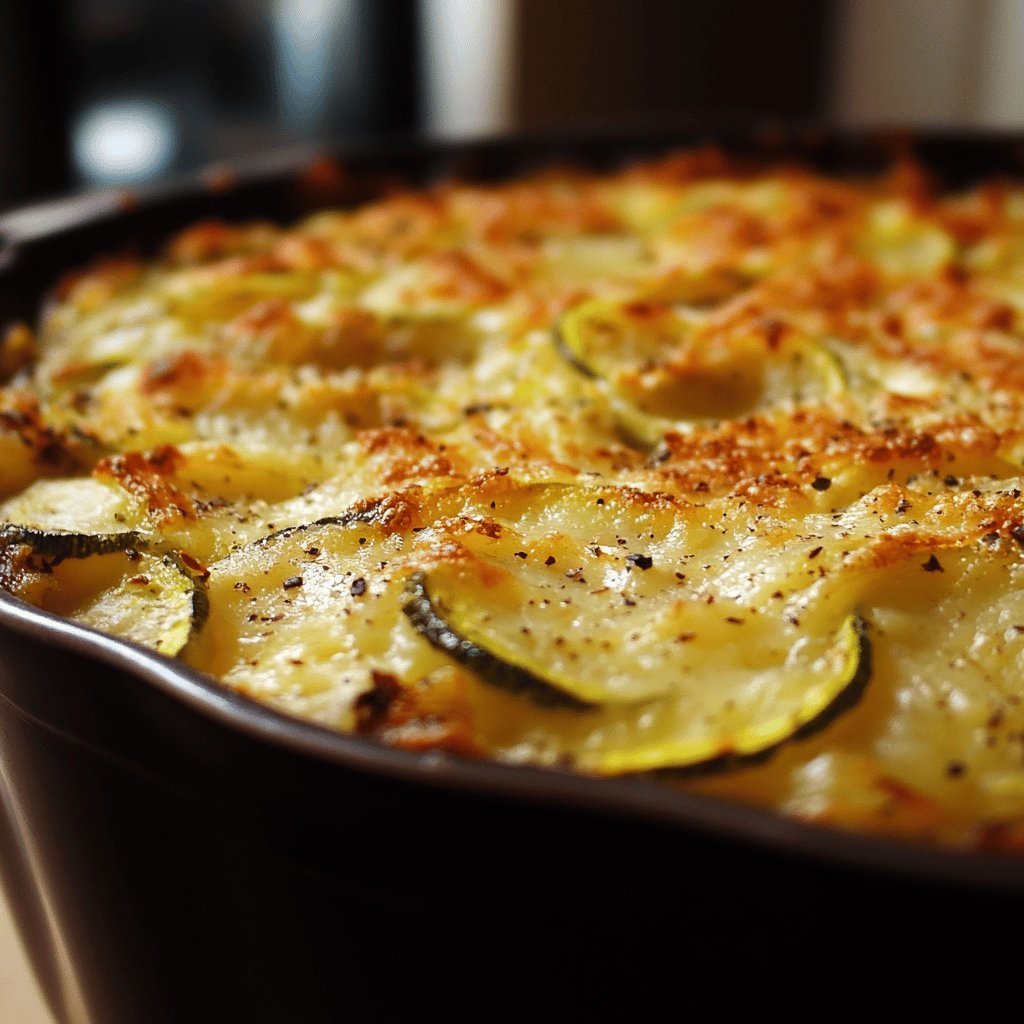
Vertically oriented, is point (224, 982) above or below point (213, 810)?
below

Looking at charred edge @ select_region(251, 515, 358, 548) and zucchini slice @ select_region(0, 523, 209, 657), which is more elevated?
charred edge @ select_region(251, 515, 358, 548)

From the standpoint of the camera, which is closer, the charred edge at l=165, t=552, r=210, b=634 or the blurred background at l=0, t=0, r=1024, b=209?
the charred edge at l=165, t=552, r=210, b=634

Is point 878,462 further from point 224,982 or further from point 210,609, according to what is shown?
point 224,982

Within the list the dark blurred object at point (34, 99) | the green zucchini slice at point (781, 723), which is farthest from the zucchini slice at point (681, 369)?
the dark blurred object at point (34, 99)

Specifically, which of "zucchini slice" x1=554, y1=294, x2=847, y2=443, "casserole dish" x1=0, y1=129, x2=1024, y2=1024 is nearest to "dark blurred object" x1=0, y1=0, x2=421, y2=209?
"zucchini slice" x1=554, y1=294, x2=847, y2=443

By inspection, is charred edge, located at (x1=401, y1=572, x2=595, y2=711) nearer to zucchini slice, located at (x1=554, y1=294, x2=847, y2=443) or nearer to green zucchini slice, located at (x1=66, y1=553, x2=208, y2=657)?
green zucchini slice, located at (x1=66, y1=553, x2=208, y2=657)

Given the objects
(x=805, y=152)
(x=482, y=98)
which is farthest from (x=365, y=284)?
(x=482, y=98)

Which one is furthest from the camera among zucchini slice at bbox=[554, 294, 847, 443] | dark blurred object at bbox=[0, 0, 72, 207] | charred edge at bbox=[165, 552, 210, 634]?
dark blurred object at bbox=[0, 0, 72, 207]

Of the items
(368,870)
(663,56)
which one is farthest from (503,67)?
(368,870)

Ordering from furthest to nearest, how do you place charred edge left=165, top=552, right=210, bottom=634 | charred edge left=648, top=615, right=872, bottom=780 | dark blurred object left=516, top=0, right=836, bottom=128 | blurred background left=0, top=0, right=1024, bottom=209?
1. dark blurred object left=516, top=0, right=836, bottom=128
2. blurred background left=0, top=0, right=1024, bottom=209
3. charred edge left=165, top=552, right=210, bottom=634
4. charred edge left=648, top=615, right=872, bottom=780
